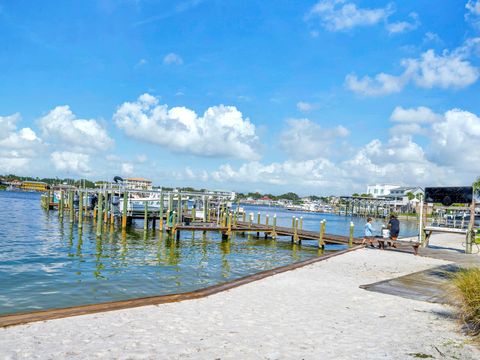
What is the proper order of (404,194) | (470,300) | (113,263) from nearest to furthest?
(470,300) < (113,263) < (404,194)

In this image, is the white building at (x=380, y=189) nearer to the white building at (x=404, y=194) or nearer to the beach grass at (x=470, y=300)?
the white building at (x=404, y=194)

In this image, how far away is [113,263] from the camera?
19.0 meters

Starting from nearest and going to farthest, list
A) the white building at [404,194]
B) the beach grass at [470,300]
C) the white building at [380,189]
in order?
1. the beach grass at [470,300]
2. the white building at [404,194]
3. the white building at [380,189]

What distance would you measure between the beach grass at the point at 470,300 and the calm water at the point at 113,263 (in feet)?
27.3

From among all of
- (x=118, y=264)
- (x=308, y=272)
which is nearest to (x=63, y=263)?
(x=118, y=264)

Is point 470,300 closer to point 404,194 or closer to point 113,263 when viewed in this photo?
point 113,263

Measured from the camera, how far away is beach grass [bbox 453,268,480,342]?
25.3 feet

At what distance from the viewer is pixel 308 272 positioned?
14398 mm

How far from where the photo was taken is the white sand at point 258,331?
6.39 meters

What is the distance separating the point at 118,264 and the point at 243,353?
13596 mm

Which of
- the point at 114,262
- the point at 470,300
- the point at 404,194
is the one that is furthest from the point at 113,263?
the point at 404,194

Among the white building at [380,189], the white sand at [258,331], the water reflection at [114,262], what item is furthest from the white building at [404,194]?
the white sand at [258,331]

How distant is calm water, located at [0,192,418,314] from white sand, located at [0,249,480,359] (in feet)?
14.6

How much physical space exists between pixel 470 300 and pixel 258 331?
4106 mm
